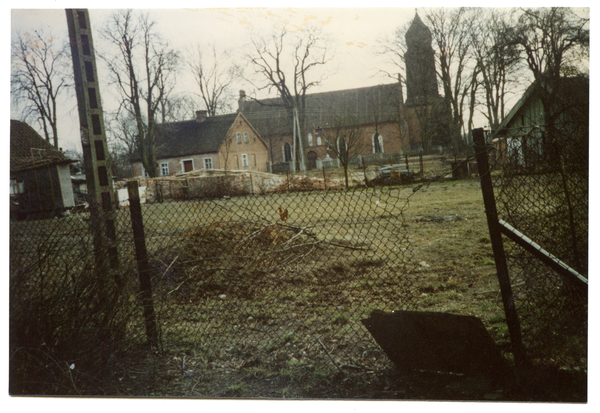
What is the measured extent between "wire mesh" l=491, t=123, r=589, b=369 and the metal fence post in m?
0.17

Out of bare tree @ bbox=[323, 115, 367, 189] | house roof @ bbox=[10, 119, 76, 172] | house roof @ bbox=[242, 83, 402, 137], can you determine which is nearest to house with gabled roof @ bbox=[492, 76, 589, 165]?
house roof @ bbox=[10, 119, 76, 172]

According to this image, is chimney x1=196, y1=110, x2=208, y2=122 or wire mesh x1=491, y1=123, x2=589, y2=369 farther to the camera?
chimney x1=196, y1=110, x2=208, y2=122

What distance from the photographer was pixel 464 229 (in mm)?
5957

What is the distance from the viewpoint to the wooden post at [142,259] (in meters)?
2.47

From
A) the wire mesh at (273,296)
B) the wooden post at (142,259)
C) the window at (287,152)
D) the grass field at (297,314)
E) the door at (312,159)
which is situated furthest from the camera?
the window at (287,152)

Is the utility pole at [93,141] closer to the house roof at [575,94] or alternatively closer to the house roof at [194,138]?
the house roof at [575,94]

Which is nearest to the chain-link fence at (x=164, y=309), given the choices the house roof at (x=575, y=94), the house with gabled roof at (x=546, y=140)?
the house with gabled roof at (x=546, y=140)

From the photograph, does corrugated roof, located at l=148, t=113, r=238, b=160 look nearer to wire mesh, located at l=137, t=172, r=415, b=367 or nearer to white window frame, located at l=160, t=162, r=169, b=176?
white window frame, located at l=160, t=162, r=169, b=176

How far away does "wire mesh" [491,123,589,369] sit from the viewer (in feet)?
7.39

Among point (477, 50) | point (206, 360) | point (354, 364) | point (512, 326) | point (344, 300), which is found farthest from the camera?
point (477, 50)

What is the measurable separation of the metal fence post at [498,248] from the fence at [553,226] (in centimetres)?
12

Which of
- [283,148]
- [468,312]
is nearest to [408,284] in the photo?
[468,312]

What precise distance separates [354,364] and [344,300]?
906mm

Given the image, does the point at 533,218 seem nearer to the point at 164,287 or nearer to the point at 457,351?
the point at 457,351
